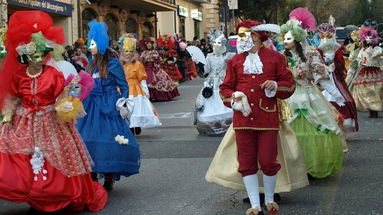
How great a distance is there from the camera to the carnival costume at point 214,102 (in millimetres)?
12203

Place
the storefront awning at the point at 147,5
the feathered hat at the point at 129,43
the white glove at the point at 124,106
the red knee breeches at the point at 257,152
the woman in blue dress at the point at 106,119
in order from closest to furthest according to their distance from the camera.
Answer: the red knee breeches at the point at 257,152
the woman in blue dress at the point at 106,119
the white glove at the point at 124,106
the feathered hat at the point at 129,43
the storefront awning at the point at 147,5

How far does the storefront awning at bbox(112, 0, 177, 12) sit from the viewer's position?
104ft

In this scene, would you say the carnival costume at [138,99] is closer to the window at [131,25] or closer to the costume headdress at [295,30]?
the costume headdress at [295,30]

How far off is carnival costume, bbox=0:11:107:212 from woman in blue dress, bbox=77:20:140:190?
2.54ft

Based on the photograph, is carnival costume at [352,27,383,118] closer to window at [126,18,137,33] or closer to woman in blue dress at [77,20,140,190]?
woman in blue dress at [77,20,140,190]

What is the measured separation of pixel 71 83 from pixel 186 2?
132ft

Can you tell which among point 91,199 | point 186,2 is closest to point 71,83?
point 91,199

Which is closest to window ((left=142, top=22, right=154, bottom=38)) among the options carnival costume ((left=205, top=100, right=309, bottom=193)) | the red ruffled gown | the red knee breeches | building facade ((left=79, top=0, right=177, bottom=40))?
building facade ((left=79, top=0, right=177, bottom=40))

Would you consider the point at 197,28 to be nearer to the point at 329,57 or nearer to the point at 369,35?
the point at 369,35

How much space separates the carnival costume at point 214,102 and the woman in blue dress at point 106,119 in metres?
4.92

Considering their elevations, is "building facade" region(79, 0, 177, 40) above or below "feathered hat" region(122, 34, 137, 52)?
above

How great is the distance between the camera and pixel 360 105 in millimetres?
14516

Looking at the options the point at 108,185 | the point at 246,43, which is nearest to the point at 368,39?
the point at 108,185

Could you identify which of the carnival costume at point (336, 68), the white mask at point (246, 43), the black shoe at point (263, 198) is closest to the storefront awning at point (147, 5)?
the carnival costume at point (336, 68)
